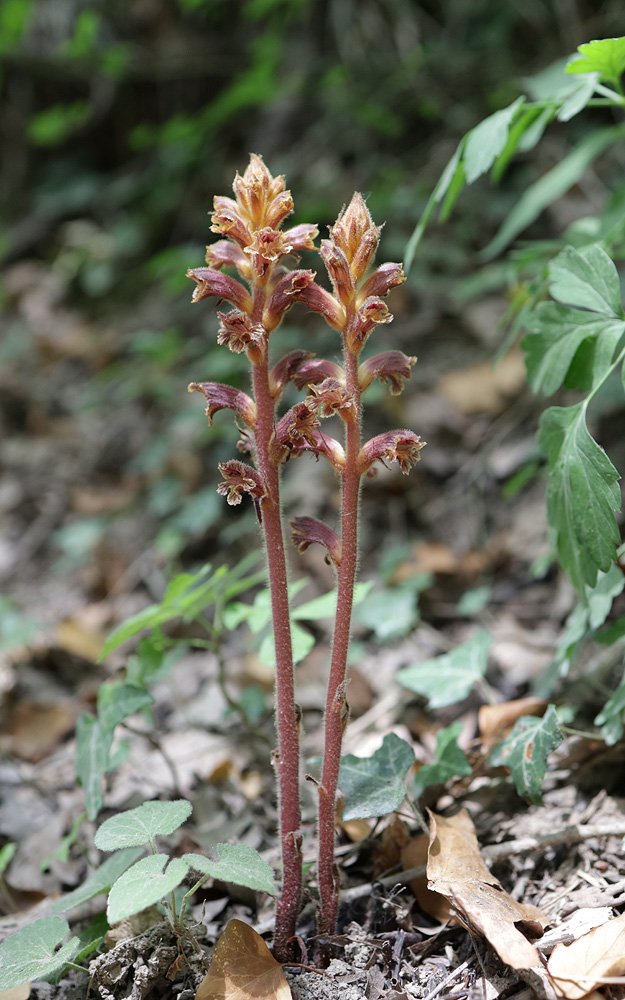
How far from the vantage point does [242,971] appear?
152 centimetres

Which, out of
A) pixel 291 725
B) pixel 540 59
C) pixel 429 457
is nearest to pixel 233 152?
pixel 540 59

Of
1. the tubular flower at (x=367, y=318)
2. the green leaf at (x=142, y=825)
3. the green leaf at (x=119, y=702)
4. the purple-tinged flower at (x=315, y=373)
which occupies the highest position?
the tubular flower at (x=367, y=318)

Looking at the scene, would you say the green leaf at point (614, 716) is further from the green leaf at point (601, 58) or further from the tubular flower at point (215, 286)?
the green leaf at point (601, 58)

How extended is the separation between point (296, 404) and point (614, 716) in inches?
44.1

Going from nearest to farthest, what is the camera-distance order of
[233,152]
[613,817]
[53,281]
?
[613,817] → [233,152] → [53,281]

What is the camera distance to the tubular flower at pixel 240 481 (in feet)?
5.14

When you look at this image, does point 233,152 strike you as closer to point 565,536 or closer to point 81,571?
point 81,571

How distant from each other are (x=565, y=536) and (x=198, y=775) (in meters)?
1.53

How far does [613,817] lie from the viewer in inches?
75.1

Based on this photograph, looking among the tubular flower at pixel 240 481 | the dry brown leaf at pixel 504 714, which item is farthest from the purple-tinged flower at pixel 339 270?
the dry brown leaf at pixel 504 714

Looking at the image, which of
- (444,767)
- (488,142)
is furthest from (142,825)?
(488,142)

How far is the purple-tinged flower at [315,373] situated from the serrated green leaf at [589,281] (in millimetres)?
623

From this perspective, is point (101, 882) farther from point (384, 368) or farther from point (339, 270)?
point (339, 270)

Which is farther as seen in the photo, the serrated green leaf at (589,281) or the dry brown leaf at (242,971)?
the serrated green leaf at (589,281)
